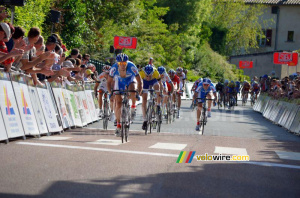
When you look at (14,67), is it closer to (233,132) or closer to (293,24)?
(233,132)

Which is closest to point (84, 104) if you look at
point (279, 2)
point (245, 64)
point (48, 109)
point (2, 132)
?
point (48, 109)

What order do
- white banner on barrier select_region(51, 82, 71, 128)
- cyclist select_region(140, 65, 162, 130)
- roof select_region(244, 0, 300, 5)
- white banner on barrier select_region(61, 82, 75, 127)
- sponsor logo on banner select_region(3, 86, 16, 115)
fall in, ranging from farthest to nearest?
1. roof select_region(244, 0, 300, 5)
2. cyclist select_region(140, 65, 162, 130)
3. white banner on barrier select_region(61, 82, 75, 127)
4. white banner on barrier select_region(51, 82, 71, 128)
5. sponsor logo on banner select_region(3, 86, 16, 115)

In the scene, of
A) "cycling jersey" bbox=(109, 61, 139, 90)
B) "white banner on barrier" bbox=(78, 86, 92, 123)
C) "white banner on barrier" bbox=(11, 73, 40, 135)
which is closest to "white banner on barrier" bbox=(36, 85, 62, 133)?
"white banner on barrier" bbox=(11, 73, 40, 135)

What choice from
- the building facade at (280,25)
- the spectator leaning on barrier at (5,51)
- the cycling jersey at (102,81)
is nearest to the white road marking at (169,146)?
the spectator leaning on barrier at (5,51)

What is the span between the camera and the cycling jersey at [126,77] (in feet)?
40.2

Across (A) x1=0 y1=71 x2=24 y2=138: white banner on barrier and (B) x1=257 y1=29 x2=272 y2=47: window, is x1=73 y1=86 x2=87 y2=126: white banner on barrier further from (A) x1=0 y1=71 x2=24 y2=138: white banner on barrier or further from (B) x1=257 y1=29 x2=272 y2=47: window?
(B) x1=257 y1=29 x2=272 y2=47: window

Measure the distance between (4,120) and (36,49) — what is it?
2942 mm

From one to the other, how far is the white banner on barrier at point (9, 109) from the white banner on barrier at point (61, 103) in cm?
283

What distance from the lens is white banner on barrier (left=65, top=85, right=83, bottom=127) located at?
14.2m

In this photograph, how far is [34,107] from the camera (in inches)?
435

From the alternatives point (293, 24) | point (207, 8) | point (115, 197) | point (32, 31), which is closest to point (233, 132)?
point (32, 31)

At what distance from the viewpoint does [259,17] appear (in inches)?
3076

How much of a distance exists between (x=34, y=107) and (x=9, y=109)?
133 centimetres

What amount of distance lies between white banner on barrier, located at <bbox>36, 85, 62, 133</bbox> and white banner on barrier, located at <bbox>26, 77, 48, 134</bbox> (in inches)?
8.9
